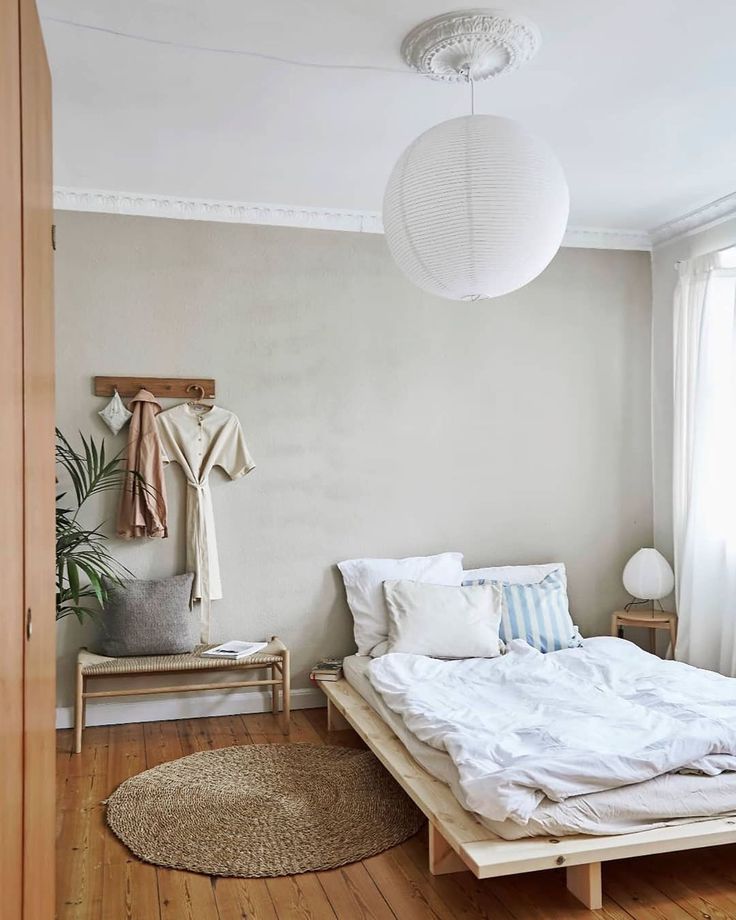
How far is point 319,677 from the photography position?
4430 mm

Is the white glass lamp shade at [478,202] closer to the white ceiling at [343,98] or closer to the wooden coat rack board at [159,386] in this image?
the white ceiling at [343,98]

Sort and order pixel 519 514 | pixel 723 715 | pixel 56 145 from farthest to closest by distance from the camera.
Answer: pixel 519 514 → pixel 56 145 → pixel 723 715

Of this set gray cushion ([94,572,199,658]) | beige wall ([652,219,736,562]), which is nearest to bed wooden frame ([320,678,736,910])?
gray cushion ([94,572,199,658])

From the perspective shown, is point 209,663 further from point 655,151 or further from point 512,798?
point 655,151

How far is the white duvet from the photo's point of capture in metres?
2.60

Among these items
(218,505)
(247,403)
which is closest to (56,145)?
(247,403)

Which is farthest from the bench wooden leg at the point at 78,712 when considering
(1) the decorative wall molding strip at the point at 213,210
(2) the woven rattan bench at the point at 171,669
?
(1) the decorative wall molding strip at the point at 213,210

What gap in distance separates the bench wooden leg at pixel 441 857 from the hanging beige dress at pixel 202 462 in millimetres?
2022

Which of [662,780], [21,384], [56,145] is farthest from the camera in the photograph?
[56,145]

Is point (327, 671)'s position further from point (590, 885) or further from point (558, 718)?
point (590, 885)

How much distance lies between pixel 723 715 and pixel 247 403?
8.90 feet

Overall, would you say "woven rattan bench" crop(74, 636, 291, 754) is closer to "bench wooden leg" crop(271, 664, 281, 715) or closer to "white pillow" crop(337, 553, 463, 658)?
"bench wooden leg" crop(271, 664, 281, 715)

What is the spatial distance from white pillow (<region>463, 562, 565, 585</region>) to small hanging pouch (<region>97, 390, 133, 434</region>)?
198cm

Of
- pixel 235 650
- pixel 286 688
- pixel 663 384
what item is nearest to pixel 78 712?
pixel 235 650
